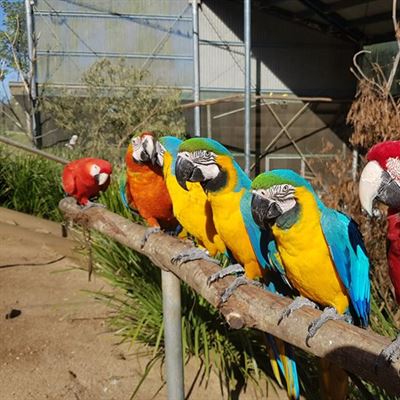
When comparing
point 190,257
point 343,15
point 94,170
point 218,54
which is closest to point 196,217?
point 190,257

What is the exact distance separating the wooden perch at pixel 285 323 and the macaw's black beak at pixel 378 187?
0.34 m

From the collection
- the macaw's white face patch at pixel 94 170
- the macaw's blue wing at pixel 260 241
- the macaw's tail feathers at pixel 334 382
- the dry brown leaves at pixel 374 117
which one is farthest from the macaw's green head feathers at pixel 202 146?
the macaw's white face patch at pixel 94 170

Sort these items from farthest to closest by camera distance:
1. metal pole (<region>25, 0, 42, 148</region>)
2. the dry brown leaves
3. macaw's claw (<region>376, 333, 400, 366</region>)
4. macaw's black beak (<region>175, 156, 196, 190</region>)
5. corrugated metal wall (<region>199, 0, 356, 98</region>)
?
1. corrugated metal wall (<region>199, 0, 356, 98</region>)
2. metal pole (<region>25, 0, 42, 148</region>)
3. the dry brown leaves
4. macaw's black beak (<region>175, 156, 196, 190</region>)
5. macaw's claw (<region>376, 333, 400, 366</region>)

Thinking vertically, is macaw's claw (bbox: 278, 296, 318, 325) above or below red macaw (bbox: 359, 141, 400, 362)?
below

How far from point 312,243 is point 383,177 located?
1.13ft

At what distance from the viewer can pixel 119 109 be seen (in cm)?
654

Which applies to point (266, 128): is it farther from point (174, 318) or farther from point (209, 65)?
point (174, 318)

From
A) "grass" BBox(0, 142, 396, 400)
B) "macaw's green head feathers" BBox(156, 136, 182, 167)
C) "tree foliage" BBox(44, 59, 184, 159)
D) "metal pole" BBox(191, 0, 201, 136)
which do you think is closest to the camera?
"macaw's green head feathers" BBox(156, 136, 182, 167)

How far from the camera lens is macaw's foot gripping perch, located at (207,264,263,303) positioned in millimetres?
1576

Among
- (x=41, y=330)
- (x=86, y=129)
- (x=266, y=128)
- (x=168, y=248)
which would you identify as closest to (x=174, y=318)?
(x=168, y=248)

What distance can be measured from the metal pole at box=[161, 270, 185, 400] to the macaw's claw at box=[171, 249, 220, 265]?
0.35 ft

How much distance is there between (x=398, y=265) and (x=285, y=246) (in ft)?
1.10

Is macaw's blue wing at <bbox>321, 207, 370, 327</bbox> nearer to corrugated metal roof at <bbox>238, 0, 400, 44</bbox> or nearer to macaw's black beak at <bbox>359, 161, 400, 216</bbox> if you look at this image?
macaw's black beak at <bbox>359, 161, 400, 216</bbox>

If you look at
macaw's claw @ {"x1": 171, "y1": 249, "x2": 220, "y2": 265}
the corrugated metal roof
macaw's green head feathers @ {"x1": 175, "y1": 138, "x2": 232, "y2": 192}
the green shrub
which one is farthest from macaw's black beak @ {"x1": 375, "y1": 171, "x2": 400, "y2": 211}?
the corrugated metal roof
